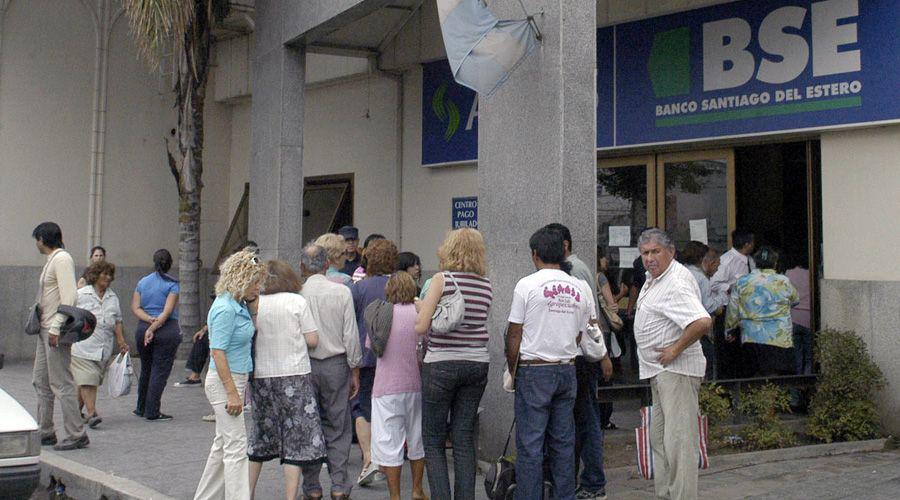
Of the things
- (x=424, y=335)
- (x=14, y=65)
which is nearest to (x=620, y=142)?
(x=424, y=335)

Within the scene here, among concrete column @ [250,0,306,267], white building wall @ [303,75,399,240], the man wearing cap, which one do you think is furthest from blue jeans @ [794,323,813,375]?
white building wall @ [303,75,399,240]

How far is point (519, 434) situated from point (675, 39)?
6376mm

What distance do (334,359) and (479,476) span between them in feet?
5.49

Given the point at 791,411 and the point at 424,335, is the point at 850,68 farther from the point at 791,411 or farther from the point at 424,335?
the point at 424,335

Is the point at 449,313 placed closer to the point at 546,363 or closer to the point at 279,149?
the point at 546,363

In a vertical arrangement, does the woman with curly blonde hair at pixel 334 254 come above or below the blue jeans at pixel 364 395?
above

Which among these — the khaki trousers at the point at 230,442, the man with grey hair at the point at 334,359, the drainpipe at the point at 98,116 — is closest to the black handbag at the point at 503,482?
the man with grey hair at the point at 334,359

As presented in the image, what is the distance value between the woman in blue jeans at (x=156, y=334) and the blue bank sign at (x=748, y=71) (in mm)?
5534

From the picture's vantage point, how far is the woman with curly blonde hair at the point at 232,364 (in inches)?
240

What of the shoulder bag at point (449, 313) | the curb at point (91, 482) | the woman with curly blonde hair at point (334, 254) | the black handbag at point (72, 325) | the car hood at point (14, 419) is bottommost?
the curb at point (91, 482)

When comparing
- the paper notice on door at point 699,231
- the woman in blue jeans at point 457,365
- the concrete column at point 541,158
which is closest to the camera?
the woman in blue jeans at point 457,365

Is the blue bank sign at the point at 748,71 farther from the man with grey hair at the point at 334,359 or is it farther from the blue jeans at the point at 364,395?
the man with grey hair at the point at 334,359

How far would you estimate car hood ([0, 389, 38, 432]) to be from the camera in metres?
6.49

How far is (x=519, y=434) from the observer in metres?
6.13
